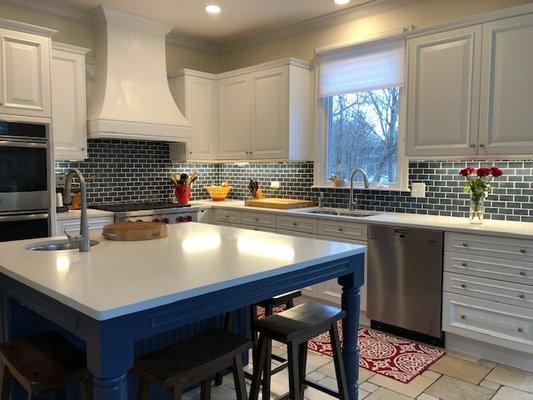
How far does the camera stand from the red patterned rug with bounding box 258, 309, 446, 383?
116 inches

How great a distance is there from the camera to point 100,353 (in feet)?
4.28

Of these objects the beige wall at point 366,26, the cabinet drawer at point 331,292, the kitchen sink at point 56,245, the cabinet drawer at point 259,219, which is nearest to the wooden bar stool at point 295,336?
the kitchen sink at point 56,245

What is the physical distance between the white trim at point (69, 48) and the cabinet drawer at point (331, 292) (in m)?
3.09

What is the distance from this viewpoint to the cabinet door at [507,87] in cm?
305

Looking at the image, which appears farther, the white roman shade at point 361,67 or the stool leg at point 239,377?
the white roman shade at point 361,67

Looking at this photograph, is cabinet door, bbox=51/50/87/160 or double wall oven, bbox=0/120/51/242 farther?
cabinet door, bbox=51/50/87/160

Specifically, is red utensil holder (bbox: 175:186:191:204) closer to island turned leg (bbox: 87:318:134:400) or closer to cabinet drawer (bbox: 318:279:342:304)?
cabinet drawer (bbox: 318:279:342:304)

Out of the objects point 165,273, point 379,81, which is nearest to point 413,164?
point 379,81

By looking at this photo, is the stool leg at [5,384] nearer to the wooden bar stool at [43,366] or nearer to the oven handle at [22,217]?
the wooden bar stool at [43,366]

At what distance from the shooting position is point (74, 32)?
14.6 ft

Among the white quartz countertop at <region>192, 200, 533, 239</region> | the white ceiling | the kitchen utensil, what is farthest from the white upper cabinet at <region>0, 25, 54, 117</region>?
the white quartz countertop at <region>192, 200, 533, 239</region>

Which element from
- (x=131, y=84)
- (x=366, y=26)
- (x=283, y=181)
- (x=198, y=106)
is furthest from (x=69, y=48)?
(x=366, y=26)

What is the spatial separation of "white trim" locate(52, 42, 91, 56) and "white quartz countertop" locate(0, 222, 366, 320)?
7.52ft

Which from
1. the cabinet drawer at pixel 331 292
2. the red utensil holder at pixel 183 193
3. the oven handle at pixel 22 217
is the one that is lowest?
the cabinet drawer at pixel 331 292
